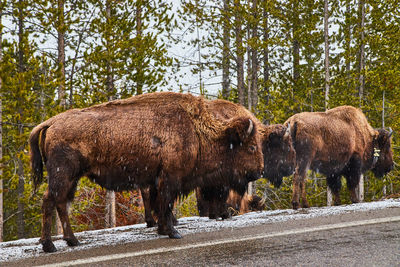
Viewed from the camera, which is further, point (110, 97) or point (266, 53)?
point (266, 53)

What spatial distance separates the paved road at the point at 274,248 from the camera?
9.21ft

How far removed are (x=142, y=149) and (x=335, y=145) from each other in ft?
19.6

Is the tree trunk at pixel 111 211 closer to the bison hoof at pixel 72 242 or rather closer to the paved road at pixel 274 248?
the bison hoof at pixel 72 242

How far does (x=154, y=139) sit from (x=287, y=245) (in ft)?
7.25

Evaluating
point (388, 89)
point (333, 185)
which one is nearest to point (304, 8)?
point (388, 89)

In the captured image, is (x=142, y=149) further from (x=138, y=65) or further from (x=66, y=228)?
(x=138, y=65)

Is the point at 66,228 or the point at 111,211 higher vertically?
the point at 66,228

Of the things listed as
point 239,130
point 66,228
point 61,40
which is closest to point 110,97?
point 61,40

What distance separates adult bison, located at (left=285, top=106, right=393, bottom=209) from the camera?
882 cm

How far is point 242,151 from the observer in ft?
18.3

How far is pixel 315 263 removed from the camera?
105 inches

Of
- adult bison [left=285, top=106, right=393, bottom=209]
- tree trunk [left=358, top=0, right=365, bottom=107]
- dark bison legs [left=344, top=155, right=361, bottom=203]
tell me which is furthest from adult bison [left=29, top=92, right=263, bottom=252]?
tree trunk [left=358, top=0, right=365, bottom=107]

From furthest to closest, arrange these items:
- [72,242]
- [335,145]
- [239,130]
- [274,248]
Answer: [335,145]
[239,130]
[72,242]
[274,248]

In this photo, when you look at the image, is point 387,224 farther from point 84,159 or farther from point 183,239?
point 84,159
